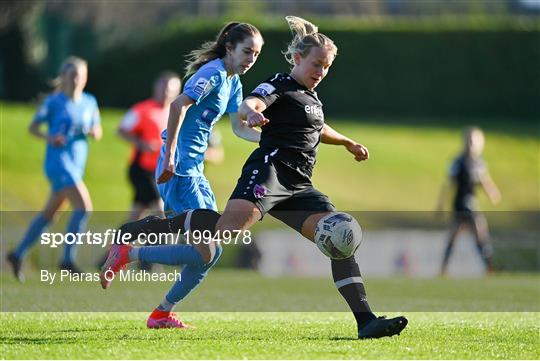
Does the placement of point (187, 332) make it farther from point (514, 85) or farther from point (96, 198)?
point (514, 85)

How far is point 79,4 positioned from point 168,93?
32.2 metres

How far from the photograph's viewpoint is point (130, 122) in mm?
14320

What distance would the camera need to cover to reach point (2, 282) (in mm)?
12070

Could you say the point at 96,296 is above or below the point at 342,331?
below

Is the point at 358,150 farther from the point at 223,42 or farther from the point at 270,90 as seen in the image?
the point at 223,42

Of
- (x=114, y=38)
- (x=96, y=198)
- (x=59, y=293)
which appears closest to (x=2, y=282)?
(x=59, y=293)

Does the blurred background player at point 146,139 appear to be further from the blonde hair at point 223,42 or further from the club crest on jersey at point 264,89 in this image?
the club crest on jersey at point 264,89

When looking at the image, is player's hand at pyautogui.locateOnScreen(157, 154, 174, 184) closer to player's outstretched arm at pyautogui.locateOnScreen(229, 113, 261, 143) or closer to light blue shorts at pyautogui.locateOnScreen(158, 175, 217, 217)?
light blue shorts at pyautogui.locateOnScreen(158, 175, 217, 217)

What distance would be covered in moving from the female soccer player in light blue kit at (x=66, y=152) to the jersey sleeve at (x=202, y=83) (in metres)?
5.25

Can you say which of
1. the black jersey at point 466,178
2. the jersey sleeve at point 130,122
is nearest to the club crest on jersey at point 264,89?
the jersey sleeve at point 130,122

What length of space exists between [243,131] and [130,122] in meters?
6.69

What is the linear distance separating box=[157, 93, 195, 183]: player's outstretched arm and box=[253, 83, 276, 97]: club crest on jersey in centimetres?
67

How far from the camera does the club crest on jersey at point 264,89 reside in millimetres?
6750

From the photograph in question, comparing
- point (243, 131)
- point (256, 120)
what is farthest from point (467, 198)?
point (256, 120)
